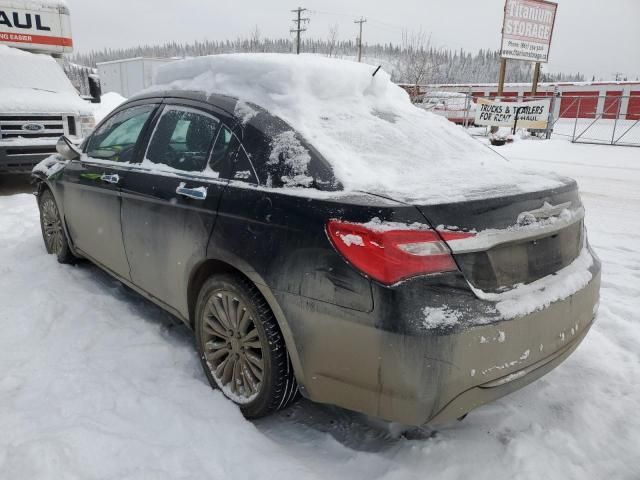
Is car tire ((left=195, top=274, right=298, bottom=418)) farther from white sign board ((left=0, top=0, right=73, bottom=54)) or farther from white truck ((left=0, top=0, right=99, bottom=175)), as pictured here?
white sign board ((left=0, top=0, right=73, bottom=54))

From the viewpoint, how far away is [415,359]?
1821mm

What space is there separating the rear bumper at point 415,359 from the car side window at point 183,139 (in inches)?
42.3

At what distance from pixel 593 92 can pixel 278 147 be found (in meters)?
40.5

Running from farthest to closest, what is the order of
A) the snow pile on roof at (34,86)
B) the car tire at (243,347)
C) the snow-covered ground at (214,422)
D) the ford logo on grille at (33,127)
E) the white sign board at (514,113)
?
the white sign board at (514,113), the snow pile on roof at (34,86), the ford logo on grille at (33,127), the car tire at (243,347), the snow-covered ground at (214,422)

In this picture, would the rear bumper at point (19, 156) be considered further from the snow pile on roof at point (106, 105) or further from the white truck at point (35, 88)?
the snow pile on roof at point (106, 105)

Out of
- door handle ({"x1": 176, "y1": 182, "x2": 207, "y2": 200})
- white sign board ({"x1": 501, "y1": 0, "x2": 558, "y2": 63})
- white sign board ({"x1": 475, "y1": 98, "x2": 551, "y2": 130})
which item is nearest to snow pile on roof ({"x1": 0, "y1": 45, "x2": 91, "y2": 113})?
door handle ({"x1": 176, "y1": 182, "x2": 207, "y2": 200})

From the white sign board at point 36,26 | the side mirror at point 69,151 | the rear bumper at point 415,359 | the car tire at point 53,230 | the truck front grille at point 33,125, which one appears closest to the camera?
the rear bumper at point 415,359

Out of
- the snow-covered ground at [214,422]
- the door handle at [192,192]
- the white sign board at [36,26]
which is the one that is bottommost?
the snow-covered ground at [214,422]

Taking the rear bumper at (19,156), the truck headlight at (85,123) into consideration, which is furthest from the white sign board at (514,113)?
the rear bumper at (19,156)

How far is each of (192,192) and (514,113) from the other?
1646 cm

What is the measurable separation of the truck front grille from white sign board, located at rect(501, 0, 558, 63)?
1494cm

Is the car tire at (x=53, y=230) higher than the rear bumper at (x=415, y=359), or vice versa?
the rear bumper at (x=415, y=359)

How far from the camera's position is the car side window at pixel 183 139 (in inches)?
107

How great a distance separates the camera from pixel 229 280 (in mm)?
2443
